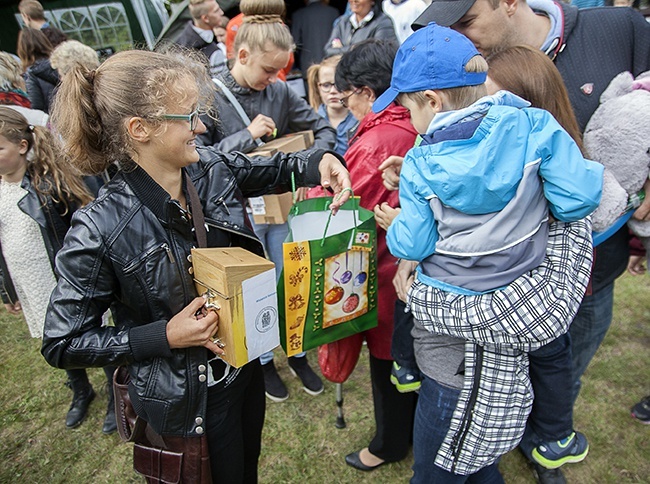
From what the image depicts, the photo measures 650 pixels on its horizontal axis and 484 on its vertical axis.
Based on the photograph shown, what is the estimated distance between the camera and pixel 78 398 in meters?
3.10

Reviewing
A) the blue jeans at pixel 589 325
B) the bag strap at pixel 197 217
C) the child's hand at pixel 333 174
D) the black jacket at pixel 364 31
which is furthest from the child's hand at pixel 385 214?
the black jacket at pixel 364 31

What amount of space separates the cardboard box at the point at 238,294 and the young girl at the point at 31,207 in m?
1.53

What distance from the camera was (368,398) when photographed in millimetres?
3027

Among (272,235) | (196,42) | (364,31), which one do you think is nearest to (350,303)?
(272,235)

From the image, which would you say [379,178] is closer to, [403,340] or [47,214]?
[403,340]

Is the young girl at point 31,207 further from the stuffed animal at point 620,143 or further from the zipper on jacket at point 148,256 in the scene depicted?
the stuffed animal at point 620,143

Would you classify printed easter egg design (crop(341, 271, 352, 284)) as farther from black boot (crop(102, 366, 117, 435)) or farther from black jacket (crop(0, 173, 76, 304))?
black boot (crop(102, 366, 117, 435))

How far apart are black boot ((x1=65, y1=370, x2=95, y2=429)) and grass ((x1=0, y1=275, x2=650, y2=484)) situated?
55 millimetres

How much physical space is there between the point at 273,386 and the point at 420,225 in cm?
212

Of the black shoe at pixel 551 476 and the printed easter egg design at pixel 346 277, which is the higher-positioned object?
the printed easter egg design at pixel 346 277

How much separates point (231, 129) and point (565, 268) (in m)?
2.02

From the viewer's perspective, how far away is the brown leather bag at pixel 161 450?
5.01 ft

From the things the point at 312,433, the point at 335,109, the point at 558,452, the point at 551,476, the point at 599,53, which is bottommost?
the point at 312,433

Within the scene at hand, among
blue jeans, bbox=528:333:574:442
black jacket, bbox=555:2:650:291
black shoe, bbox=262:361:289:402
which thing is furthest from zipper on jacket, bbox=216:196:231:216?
black shoe, bbox=262:361:289:402
